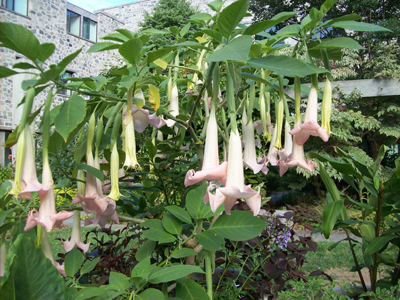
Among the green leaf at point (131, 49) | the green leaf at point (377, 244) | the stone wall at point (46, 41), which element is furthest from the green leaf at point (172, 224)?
the stone wall at point (46, 41)

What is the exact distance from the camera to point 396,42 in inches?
231

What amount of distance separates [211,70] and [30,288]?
39cm

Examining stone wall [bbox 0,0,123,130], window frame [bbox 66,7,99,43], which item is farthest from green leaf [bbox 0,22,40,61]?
window frame [bbox 66,7,99,43]

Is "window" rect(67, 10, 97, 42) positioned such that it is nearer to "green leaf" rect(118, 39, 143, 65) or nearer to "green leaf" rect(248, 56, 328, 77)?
"green leaf" rect(118, 39, 143, 65)

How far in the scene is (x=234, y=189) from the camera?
43 centimetres

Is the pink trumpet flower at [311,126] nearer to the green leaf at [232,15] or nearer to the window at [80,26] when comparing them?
the green leaf at [232,15]

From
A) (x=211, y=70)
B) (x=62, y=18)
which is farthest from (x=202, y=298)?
(x=62, y=18)

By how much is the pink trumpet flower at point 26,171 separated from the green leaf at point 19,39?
0.11m

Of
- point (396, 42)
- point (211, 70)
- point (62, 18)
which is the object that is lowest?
point (211, 70)

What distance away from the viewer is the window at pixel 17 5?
784 centimetres

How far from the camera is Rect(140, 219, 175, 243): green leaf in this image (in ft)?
2.02

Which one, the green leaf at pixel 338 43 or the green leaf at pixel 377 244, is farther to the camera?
the green leaf at pixel 377 244

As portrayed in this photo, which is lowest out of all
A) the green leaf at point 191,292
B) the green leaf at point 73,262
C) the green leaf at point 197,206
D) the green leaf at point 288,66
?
the green leaf at point 191,292

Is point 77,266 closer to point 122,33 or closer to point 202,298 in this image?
point 202,298
